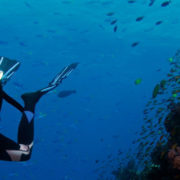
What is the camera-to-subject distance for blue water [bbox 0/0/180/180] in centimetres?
2711

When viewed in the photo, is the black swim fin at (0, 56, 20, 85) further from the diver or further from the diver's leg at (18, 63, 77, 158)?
the diver's leg at (18, 63, 77, 158)

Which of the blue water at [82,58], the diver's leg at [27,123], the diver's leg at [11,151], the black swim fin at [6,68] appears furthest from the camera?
the blue water at [82,58]

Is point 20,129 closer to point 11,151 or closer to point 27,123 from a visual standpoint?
point 27,123

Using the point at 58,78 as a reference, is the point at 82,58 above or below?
below

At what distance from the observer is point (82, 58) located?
133 feet

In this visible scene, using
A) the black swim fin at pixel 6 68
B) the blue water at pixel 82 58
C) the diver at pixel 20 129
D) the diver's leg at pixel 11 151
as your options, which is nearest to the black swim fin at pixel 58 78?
the diver at pixel 20 129

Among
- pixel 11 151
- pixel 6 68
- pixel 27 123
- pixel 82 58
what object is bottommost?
pixel 82 58

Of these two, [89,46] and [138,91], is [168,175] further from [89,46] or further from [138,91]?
[138,91]

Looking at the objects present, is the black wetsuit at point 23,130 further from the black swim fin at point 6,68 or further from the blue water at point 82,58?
the blue water at point 82,58

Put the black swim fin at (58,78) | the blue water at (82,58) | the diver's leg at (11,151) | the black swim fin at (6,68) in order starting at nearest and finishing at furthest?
the diver's leg at (11,151), the black swim fin at (6,68), the black swim fin at (58,78), the blue water at (82,58)

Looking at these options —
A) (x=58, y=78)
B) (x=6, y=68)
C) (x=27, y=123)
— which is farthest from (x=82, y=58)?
(x=27, y=123)

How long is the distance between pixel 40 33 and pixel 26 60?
323 inches

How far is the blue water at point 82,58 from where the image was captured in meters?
27.1

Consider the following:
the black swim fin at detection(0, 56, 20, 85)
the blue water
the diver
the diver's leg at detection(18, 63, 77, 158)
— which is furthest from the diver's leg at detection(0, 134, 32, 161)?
the blue water
